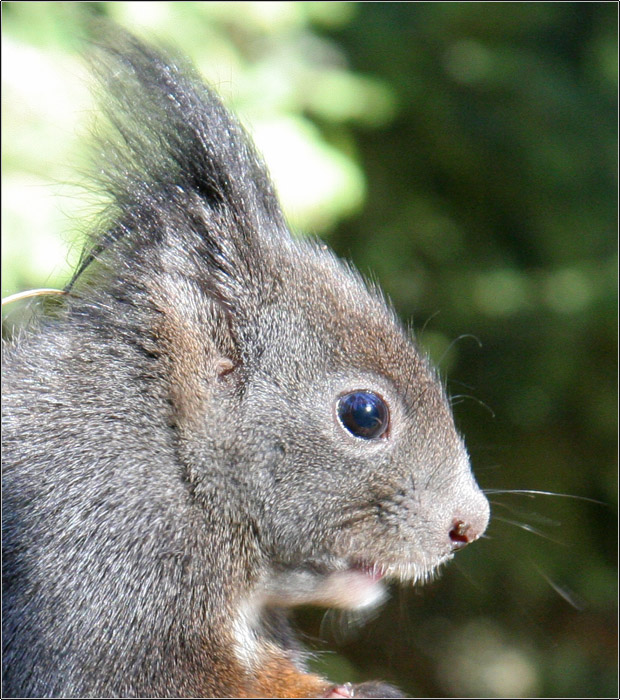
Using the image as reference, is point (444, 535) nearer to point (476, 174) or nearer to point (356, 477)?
point (356, 477)

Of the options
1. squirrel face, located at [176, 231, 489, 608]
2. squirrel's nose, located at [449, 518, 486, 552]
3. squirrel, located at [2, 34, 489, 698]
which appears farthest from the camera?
squirrel's nose, located at [449, 518, 486, 552]

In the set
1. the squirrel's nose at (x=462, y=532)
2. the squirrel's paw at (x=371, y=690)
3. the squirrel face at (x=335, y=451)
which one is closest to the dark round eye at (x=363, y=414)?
the squirrel face at (x=335, y=451)

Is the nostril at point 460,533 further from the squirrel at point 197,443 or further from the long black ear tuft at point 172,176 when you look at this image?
the long black ear tuft at point 172,176

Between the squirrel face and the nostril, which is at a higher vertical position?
the squirrel face

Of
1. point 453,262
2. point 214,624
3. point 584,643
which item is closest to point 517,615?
point 584,643

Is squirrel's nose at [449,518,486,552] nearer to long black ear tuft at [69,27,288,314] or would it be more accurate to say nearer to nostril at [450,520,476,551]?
nostril at [450,520,476,551]

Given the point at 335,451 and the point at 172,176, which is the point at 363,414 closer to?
the point at 335,451

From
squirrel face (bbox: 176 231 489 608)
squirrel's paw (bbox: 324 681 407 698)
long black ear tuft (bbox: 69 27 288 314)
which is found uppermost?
long black ear tuft (bbox: 69 27 288 314)

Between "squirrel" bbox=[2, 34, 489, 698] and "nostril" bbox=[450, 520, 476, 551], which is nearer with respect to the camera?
"squirrel" bbox=[2, 34, 489, 698]

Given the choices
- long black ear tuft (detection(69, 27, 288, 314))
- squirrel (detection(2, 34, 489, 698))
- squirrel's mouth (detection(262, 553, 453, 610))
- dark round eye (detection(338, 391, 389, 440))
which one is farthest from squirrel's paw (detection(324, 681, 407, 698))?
long black ear tuft (detection(69, 27, 288, 314))
